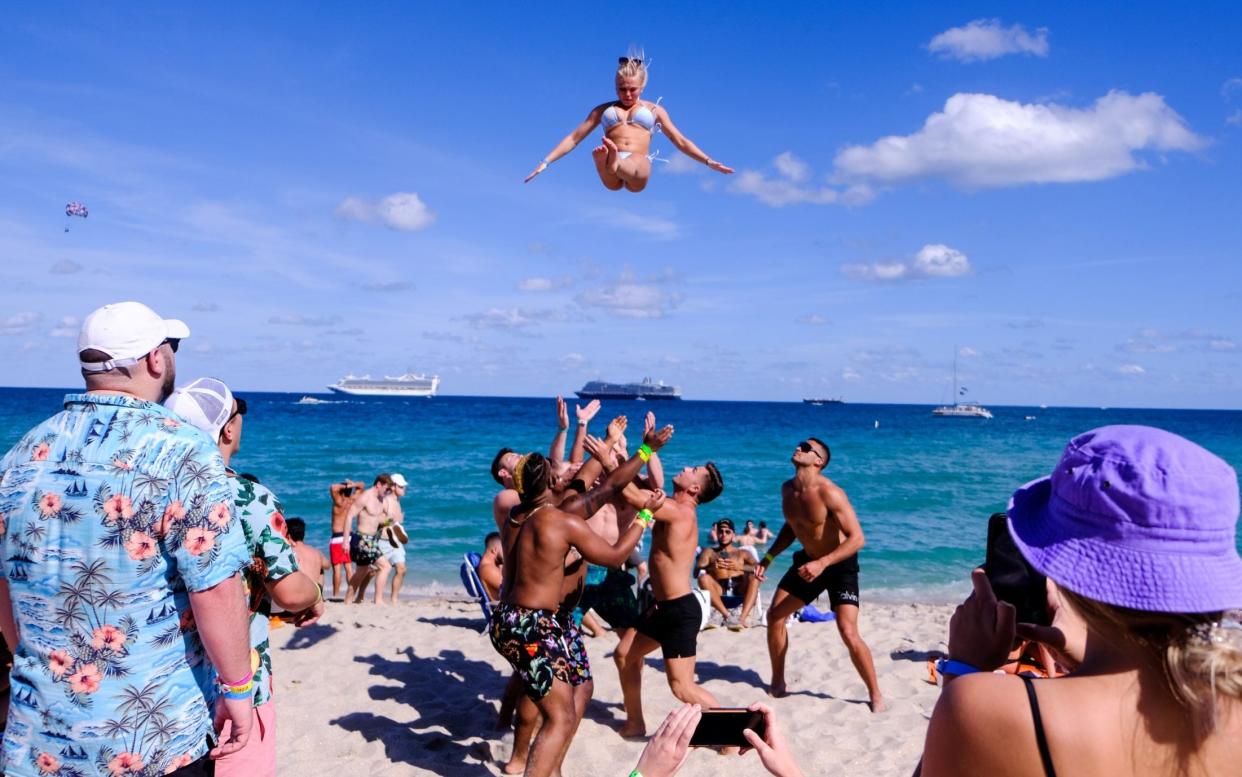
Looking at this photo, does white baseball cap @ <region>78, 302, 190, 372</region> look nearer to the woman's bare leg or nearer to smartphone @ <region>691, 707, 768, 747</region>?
smartphone @ <region>691, 707, 768, 747</region>

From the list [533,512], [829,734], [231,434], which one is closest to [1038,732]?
[231,434]

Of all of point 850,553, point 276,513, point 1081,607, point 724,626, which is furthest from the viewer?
point 724,626

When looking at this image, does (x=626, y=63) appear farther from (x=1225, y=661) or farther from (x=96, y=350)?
(x=1225, y=661)

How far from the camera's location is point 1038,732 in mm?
1328

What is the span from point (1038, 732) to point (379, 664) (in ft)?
23.3

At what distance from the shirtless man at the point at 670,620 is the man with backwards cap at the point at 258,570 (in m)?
3.14

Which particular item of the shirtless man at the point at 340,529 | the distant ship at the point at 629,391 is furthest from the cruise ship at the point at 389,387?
the shirtless man at the point at 340,529

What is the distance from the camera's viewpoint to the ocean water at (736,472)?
16156 millimetres

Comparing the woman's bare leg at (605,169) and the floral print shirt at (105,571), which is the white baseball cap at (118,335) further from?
the woman's bare leg at (605,169)

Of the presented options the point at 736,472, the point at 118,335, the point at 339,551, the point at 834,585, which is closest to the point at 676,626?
the point at 834,585

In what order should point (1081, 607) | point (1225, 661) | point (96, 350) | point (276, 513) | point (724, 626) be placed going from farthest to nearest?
point (724, 626)
point (276, 513)
point (96, 350)
point (1081, 607)
point (1225, 661)

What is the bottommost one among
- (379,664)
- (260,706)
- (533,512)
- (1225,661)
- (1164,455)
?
(379,664)

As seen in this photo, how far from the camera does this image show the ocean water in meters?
16.2

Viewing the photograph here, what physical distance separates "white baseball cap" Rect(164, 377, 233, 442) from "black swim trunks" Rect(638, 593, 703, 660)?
349 centimetres
